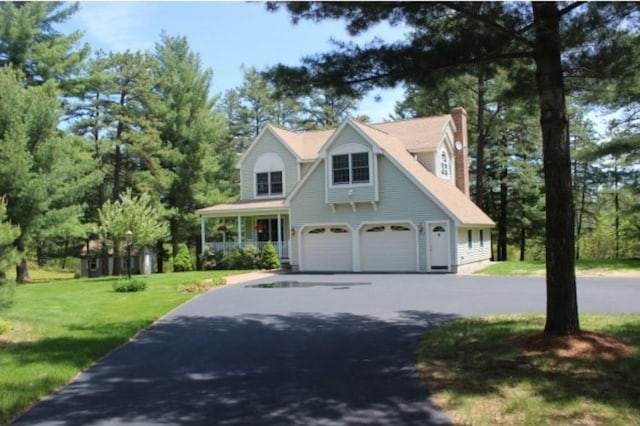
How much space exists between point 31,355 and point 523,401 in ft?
22.7

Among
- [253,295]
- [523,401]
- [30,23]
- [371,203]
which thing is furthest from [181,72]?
[523,401]

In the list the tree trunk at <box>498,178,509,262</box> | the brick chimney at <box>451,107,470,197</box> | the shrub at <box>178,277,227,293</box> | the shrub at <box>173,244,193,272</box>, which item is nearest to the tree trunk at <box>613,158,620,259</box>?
the tree trunk at <box>498,178,509,262</box>

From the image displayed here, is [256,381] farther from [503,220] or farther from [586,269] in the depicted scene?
[503,220]

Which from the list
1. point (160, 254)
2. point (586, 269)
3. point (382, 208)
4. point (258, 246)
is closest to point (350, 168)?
point (382, 208)

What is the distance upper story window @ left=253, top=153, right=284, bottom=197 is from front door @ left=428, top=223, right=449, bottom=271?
901 cm

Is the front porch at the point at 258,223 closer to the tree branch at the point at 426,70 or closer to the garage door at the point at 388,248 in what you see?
the garage door at the point at 388,248

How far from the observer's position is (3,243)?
9.88 m

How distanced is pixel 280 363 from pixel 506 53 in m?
6.16

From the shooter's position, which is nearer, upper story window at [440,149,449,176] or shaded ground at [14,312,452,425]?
shaded ground at [14,312,452,425]

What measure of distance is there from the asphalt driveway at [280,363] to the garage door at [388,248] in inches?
325

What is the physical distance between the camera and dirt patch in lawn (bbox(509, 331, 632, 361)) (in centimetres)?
735

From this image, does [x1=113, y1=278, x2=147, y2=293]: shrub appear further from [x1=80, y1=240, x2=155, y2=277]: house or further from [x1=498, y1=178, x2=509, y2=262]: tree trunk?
[x1=498, y1=178, x2=509, y2=262]: tree trunk

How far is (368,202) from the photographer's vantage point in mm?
24281

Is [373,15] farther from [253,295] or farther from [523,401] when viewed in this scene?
[253,295]
